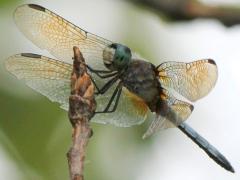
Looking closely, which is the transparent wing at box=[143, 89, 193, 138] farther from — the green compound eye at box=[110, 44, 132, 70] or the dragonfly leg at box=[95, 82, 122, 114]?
the green compound eye at box=[110, 44, 132, 70]

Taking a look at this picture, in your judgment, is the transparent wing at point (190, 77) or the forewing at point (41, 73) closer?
the forewing at point (41, 73)

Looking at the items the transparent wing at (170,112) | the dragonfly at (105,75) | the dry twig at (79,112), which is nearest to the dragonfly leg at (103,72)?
the dragonfly at (105,75)

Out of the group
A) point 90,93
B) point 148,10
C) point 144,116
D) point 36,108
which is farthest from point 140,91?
point 90,93

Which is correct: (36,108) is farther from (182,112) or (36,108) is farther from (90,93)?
(90,93)

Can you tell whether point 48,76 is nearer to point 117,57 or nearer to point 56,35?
point 56,35

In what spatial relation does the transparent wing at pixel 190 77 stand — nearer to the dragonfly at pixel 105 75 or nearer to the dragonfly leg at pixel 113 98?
the dragonfly at pixel 105 75

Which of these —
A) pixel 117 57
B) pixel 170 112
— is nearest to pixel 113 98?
pixel 117 57

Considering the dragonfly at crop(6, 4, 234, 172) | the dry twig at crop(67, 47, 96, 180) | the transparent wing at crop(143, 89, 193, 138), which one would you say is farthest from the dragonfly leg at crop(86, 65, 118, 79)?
the dry twig at crop(67, 47, 96, 180)
